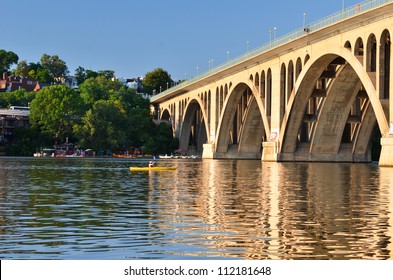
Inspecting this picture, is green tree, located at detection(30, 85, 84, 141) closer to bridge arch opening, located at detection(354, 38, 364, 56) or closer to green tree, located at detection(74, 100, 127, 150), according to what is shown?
green tree, located at detection(74, 100, 127, 150)

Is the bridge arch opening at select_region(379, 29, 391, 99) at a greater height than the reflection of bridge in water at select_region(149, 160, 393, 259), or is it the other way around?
the bridge arch opening at select_region(379, 29, 391, 99)

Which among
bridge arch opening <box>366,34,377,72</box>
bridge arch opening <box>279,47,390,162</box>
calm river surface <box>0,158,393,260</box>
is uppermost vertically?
bridge arch opening <box>366,34,377,72</box>

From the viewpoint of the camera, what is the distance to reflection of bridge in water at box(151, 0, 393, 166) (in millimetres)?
71250

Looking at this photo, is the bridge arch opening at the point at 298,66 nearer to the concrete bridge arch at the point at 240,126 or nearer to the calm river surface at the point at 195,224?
the concrete bridge arch at the point at 240,126

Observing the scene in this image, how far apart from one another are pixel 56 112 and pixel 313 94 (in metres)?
91.3

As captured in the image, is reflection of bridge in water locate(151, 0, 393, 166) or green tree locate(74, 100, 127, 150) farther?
green tree locate(74, 100, 127, 150)

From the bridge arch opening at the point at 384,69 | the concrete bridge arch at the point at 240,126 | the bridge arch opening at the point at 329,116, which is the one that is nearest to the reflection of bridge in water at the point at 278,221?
the bridge arch opening at the point at 384,69

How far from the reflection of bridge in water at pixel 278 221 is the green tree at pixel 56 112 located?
133m

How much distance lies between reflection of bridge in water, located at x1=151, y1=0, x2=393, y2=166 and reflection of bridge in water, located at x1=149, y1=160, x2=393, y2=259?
30.9 meters

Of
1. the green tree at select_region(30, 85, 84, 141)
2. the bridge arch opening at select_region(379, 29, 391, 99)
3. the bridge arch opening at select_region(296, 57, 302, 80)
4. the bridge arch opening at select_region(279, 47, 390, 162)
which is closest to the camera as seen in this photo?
the bridge arch opening at select_region(379, 29, 391, 99)

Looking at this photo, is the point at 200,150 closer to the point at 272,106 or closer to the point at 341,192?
the point at 272,106

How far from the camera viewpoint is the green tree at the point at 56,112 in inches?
6836

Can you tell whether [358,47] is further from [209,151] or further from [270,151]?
[209,151]

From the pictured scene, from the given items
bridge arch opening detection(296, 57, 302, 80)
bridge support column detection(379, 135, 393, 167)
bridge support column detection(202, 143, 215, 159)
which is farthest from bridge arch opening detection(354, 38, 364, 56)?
bridge support column detection(202, 143, 215, 159)
